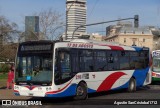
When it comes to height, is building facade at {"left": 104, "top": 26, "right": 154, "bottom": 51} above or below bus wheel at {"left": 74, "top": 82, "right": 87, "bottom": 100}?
above

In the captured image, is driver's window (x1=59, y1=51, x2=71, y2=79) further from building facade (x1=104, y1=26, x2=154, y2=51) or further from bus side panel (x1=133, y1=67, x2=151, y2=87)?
building facade (x1=104, y1=26, x2=154, y2=51)

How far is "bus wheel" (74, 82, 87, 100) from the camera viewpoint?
18.5 metres

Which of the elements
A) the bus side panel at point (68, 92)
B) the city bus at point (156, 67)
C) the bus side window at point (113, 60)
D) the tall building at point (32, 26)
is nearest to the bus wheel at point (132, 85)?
the bus side window at point (113, 60)

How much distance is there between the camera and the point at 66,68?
696 inches

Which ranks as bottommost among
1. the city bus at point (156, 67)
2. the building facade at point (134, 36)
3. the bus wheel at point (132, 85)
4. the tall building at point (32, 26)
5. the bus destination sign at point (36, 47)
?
the bus wheel at point (132, 85)

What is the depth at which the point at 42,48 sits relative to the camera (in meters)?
17.4

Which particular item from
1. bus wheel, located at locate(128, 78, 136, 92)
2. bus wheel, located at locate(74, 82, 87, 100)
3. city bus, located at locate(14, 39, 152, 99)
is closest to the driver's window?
city bus, located at locate(14, 39, 152, 99)

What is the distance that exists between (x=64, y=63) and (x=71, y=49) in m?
0.93

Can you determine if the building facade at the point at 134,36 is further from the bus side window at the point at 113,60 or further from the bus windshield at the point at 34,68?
the bus windshield at the point at 34,68

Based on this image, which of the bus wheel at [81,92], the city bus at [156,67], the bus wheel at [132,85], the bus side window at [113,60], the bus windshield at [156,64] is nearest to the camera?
the bus wheel at [81,92]

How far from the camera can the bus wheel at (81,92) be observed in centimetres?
1846

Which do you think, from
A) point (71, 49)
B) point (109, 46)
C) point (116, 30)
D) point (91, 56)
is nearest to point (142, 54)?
point (109, 46)

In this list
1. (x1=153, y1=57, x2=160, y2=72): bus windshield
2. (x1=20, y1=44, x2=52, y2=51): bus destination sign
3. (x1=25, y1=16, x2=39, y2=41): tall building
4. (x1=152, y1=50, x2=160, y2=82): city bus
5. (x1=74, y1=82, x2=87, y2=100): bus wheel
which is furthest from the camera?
(x1=25, y1=16, x2=39, y2=41): tall building

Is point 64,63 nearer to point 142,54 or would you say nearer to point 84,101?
point 84,101
